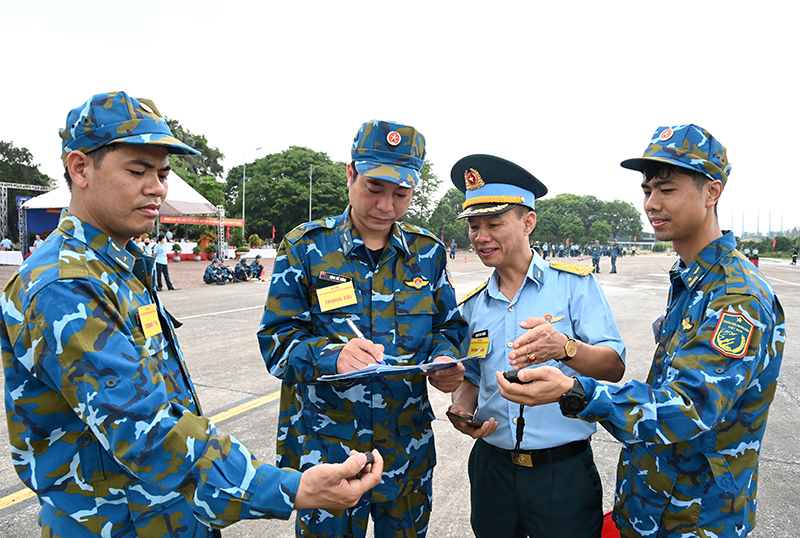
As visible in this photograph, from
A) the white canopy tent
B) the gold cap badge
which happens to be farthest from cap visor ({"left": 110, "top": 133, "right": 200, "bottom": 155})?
the white canopy tent

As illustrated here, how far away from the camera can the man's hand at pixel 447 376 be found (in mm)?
2004

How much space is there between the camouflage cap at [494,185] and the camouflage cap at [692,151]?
58 cm

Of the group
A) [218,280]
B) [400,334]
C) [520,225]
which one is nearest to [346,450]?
[400,334]

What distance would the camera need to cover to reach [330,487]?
1299 mm

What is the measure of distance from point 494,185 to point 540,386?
1.12 m

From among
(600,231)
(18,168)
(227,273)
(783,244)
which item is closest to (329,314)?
(227,273)

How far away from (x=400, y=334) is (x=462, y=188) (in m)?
0.91

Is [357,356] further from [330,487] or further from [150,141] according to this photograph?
[150,141]

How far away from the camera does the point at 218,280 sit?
17641mm

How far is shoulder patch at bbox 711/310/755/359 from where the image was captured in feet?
4.91

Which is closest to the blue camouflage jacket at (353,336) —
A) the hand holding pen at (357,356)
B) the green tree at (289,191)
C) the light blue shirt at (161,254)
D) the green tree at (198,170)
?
the hand holding pen at (357,356)

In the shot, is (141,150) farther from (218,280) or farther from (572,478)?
(218,280)

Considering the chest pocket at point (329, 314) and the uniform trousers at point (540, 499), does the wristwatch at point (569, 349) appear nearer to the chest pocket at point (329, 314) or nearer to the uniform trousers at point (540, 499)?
the uniform trousers at point (540, 499)

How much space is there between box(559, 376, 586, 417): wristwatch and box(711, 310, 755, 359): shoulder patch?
44 cm
